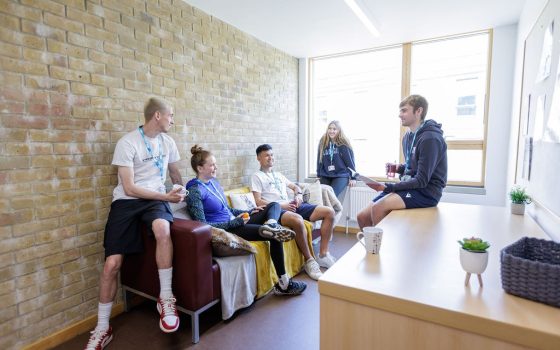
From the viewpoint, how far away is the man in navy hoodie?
2252 millimetres

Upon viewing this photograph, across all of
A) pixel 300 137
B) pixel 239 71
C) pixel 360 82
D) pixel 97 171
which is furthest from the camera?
pixel 300 137

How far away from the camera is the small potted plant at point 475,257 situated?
1027 millimetres

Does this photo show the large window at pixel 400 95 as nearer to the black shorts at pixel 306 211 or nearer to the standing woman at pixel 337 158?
the standing woman at pixel 337 158

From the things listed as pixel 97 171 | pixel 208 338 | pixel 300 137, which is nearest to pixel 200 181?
pixel 97 171

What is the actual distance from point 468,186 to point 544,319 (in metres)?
3.64

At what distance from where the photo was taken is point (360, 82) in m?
4.77

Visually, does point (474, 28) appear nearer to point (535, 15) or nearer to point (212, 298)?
point (535, 15)

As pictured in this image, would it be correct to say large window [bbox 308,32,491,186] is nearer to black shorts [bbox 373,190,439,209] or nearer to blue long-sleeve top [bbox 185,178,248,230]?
black shorts [bbox 373,190,439,209]

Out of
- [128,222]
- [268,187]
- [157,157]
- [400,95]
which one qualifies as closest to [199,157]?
[157,157]

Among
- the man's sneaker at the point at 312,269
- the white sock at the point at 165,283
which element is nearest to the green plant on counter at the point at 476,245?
the white sock at the point at 165,283

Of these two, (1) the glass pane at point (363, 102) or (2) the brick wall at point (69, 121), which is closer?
(2) the brick wall at point (69, 121)

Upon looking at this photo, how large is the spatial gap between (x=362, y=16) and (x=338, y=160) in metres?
1.83

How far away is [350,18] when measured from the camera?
346cm

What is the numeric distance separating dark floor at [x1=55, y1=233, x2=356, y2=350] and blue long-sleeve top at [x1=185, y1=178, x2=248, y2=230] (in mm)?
704
